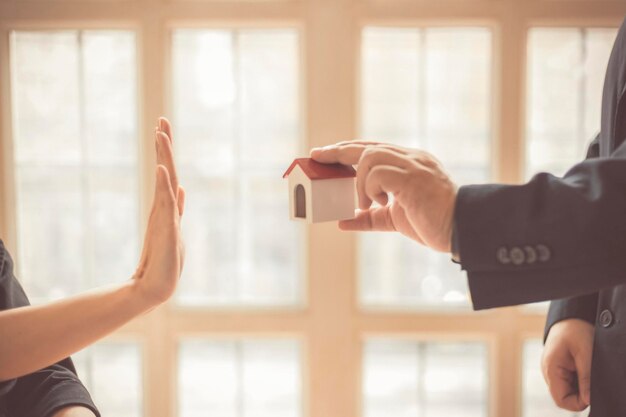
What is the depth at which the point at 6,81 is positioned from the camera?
6.64ft

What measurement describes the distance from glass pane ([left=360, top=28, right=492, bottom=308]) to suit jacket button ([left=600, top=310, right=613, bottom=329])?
1.27 m

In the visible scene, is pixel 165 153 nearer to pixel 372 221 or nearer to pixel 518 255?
pixel 372 221

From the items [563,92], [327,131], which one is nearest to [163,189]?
[327,131]

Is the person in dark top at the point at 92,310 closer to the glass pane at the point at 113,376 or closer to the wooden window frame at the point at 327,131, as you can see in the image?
the wooden window frame at the point at 327,131

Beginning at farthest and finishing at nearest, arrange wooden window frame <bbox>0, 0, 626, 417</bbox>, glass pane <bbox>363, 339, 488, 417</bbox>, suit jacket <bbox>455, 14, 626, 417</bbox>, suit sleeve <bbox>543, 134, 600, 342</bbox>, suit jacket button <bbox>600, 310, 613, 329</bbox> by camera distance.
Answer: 1. glass pane <bbox>363, 339, 488, 417</bbox>
2. wooden window frame <bbox>0, 0, 626, 417</bbox>
3. suit sleeve <bbox>543, 134, 600, 342</bbox>
4. suit jacket button <bbox>600, 310, 613, 329</bbox>
5. suit jacket <bbox>455, 14, 626, 417</bbox>

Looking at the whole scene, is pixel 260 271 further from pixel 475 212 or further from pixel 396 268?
pixel 475 212

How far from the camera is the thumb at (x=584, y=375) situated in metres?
0.81

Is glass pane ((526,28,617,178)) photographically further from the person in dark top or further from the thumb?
the person in dark top

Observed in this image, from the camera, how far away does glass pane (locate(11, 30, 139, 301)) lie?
6.72 ft

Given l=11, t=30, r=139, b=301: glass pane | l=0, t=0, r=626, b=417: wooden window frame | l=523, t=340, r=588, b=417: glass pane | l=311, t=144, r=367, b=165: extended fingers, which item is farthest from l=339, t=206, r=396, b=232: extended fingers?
l=523, t=340, r=588, b=417: glass pane

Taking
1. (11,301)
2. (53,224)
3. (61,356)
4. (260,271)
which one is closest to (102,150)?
(53,224)

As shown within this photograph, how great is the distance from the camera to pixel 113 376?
2.19 meters

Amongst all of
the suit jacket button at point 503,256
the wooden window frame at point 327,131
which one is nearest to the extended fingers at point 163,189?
the suit jacket button at point 503,256

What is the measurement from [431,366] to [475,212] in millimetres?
1725
